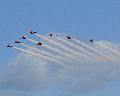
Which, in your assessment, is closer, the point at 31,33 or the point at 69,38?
the point at 69,38

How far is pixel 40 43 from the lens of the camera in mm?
164125

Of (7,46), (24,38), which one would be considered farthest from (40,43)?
(7,46)

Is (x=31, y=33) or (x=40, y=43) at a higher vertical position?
(x=31, y=33)

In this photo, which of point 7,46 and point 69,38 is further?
point 7,46

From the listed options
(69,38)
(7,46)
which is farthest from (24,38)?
(69,38)

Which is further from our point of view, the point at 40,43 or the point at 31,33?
the point at 31,33

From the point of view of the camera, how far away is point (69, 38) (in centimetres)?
16400

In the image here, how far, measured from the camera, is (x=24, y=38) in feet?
565

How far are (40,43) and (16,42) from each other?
55.5 feet

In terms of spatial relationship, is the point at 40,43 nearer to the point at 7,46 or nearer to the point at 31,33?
the point at 31,33

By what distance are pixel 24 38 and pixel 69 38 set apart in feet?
98.7

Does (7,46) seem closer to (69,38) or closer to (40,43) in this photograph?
(40,43)

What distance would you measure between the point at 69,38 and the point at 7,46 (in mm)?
46070

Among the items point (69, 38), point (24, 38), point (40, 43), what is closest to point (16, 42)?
point (24, 38)
